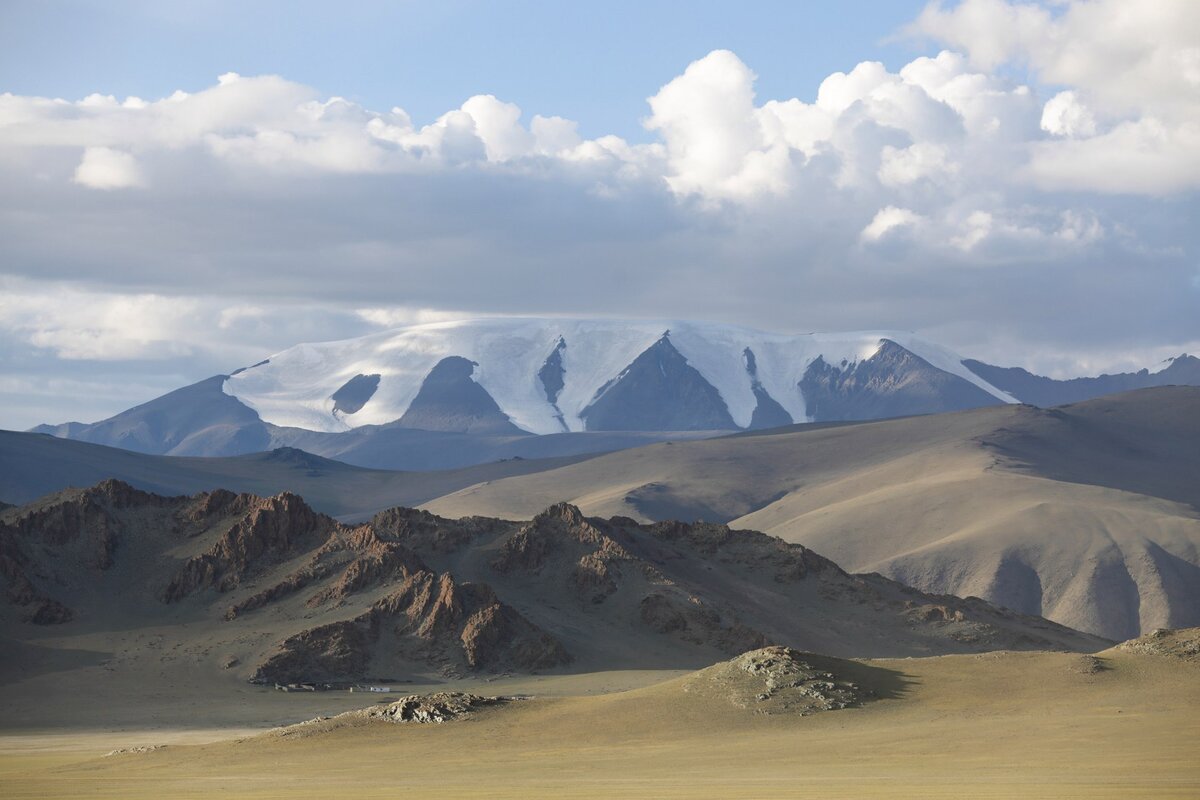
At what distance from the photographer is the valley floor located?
46594mm

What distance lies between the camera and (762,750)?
183 feet

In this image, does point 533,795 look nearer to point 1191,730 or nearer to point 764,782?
point 764,782

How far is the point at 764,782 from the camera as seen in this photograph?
47125 mm

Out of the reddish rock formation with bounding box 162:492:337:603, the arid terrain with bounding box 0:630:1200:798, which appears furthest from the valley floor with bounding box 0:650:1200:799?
the reddish rock formation with bounding box 162:492:337:603

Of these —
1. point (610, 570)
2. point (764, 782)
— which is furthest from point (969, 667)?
point (610, 570)

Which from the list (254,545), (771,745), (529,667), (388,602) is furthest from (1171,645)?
(254,545)

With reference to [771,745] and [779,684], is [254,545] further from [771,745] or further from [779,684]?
[771,745]

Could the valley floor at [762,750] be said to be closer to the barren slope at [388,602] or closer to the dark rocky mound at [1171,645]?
the dark rocky mound at [1171,645]

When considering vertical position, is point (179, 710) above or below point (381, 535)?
below

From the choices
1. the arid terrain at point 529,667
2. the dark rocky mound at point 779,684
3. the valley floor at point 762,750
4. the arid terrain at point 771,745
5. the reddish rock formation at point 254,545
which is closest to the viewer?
the valley floor at point 762,750

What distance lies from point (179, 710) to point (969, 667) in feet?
154

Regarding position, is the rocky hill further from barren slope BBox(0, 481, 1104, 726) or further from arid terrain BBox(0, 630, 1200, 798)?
arid terrain BBox(0, 630, 1200, 798)

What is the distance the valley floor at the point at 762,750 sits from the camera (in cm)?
4659

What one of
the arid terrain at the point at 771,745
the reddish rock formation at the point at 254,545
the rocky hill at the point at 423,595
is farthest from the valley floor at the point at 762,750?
the reddish rock formation at the point at 254,545
